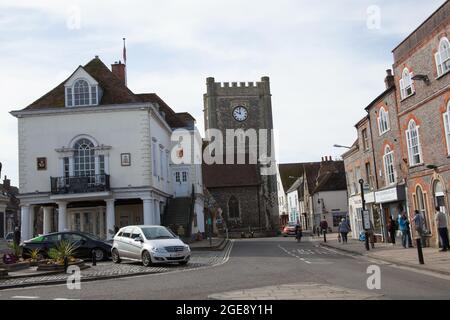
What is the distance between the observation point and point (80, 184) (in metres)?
31.2

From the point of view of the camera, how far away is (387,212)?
29.7m

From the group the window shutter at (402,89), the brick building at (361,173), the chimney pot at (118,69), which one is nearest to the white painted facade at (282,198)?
the chimney pot at (118,69)

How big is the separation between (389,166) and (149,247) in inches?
631

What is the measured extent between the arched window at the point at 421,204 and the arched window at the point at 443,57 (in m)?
6.06

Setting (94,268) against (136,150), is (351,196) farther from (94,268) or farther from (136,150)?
(94,268)

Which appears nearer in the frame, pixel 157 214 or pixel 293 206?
pixel 157 214

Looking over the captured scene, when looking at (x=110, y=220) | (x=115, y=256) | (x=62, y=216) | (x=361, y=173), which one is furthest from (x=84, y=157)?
(x=361, y=173)

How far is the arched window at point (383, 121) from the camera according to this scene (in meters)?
28.2

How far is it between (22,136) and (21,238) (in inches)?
261

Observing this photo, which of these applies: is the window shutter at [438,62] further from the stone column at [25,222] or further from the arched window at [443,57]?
the stone column at [25,222]

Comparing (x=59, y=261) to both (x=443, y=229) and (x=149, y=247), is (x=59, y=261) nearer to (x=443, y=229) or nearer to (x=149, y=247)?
(x=149, y=247)

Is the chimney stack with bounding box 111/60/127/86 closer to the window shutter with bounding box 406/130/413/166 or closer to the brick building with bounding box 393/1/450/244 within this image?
the brick building with bounding box 393/1/450/244

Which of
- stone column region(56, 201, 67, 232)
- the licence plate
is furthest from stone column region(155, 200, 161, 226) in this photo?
the licence plate
